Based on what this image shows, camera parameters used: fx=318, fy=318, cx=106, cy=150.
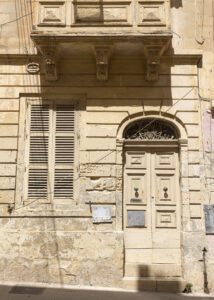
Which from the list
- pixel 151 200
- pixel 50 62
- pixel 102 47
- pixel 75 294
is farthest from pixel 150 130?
pixel 75 294

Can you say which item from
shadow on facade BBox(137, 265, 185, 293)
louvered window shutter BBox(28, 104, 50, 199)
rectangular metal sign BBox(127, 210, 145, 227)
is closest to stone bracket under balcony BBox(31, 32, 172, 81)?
louvered window shutter BBox(28, 104, 50, 199)

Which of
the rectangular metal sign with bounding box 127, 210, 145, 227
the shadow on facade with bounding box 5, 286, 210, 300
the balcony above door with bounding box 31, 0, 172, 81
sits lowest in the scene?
the shadow on facade with bounding box 5, 286, 210, 300

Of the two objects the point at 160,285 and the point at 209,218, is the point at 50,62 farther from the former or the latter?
the point at 160,285

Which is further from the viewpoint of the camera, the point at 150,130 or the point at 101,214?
the point at 150,130

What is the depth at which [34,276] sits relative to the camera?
6.80 meters

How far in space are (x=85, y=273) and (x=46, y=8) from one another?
605 centimetres

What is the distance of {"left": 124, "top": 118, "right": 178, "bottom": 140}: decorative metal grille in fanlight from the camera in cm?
763

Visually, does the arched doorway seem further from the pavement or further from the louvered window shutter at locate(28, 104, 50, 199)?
the louvered window shutter at locate(28, 104, 50, 199)

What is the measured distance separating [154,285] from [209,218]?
1891mm

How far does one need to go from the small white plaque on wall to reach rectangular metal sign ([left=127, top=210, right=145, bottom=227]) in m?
0.49

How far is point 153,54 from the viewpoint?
7328mm

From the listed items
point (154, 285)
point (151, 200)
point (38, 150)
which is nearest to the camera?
point (154, 285)

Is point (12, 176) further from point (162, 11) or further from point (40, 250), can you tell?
point (162, 11)

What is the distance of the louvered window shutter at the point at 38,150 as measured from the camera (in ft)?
24.1
